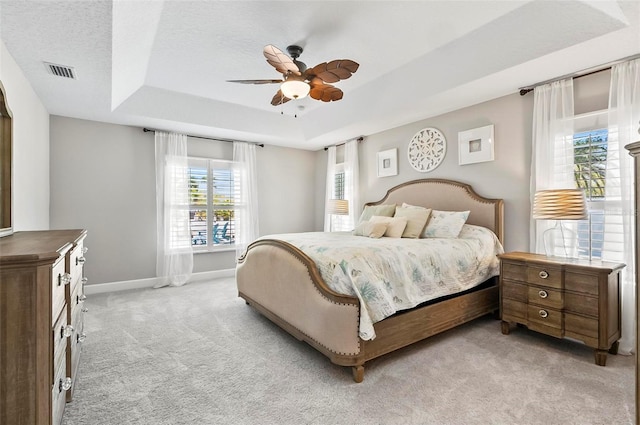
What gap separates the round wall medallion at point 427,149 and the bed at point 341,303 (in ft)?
1.20

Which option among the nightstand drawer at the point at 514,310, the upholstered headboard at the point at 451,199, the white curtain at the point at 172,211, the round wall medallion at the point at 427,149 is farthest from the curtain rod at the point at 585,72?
the white curtain at the point at 172,211

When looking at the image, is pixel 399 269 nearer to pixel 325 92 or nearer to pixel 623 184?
pixel 325 92

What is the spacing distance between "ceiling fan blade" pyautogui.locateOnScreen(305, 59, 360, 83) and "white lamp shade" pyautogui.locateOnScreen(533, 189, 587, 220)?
201 centimetres

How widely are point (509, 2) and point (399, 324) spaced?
2625mm

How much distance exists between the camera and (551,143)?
298cm

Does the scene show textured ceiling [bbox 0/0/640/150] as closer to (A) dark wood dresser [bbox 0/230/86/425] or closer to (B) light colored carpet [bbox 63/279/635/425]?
(A) dark wood dresser [bbox 0/230/86/425]

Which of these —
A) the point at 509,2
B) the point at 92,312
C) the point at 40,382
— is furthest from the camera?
the point at 92,312

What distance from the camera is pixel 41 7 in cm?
190

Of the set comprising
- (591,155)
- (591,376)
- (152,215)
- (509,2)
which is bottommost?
(591,376)

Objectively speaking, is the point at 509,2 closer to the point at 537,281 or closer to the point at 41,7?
the point at 537,281

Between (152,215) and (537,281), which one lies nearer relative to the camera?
(537,281)

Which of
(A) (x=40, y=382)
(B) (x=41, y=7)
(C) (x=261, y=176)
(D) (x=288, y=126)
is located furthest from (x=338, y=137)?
(A) (x=40, y=382)

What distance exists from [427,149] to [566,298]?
7.97ft

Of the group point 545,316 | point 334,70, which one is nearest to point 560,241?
point 545,316
